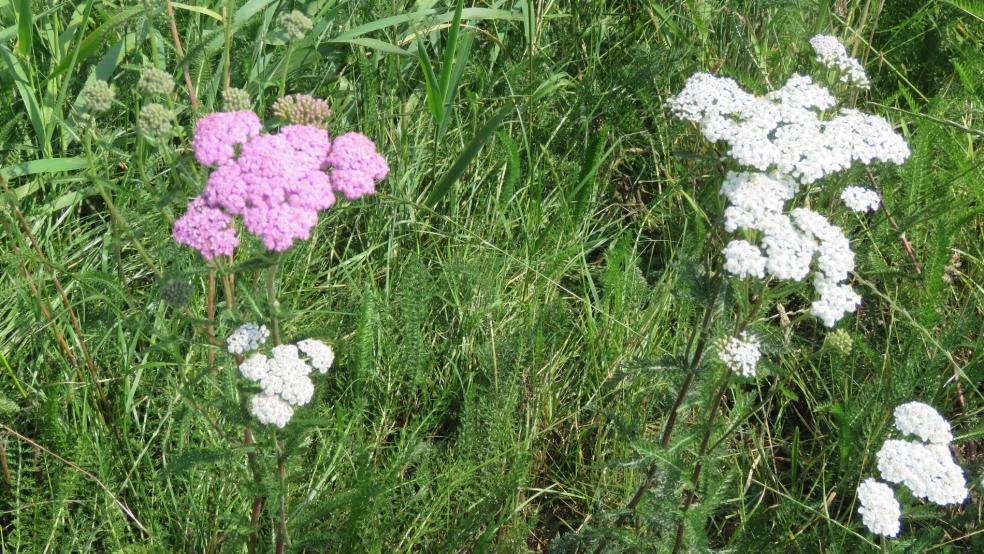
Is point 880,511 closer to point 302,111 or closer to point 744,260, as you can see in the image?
point 744,260

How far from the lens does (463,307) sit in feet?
9.79

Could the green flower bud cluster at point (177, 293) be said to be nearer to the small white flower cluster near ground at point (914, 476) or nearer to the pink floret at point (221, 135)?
the pink floret at point (221, 135)

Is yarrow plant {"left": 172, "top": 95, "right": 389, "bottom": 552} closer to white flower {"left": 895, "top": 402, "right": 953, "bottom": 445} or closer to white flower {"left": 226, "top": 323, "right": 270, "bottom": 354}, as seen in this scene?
white flower {"left": 226, "top": 323, "right": 270, "bottom": 354}

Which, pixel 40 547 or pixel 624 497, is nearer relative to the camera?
pixel 40 547

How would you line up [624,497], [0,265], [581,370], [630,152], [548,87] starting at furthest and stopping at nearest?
Result: 1. [630,152]
2. [548,87]
3. [581,370]
4. [0,265]
5. [624,497]

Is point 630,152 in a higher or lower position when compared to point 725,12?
lower

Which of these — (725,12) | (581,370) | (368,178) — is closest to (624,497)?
(581,370)

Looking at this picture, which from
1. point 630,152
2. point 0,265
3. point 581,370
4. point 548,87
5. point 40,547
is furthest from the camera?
point 630,152

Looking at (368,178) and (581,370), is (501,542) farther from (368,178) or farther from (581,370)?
(368,178)

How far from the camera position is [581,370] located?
10.2ft

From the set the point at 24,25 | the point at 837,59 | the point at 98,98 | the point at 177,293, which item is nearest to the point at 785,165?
the point at 837,59

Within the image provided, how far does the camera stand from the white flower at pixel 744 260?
188cm

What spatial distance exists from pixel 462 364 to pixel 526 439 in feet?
1.31

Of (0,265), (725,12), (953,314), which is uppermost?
(725,12)
